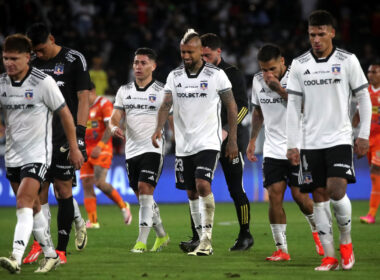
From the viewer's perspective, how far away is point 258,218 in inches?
578

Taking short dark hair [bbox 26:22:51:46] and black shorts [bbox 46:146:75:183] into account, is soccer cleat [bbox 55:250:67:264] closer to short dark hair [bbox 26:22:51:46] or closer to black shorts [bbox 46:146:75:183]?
black shorts [bbox 46:146:75:183]

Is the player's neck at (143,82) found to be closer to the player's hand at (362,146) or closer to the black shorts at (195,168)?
the black shorts at (195,168)

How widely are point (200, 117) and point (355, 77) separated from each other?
215 centimetres

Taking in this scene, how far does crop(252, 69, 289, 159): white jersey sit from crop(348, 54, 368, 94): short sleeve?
129 cm

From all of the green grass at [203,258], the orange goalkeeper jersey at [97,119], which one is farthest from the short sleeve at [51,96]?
the orange goalkeeper jersey at [97,119]

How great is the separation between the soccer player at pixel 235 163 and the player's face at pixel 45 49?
2264 mm

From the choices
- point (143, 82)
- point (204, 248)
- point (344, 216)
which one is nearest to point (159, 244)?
point (204, 248)

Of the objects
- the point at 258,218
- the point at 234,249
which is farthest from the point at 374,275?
the point at 258,218

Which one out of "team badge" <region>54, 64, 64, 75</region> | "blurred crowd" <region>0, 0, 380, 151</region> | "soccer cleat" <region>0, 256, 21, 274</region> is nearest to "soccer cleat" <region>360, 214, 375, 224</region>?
"team badge" <region>54, 64, 64, 75</region>

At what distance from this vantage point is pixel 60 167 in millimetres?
8617

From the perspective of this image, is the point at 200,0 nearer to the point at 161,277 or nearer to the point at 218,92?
the point at 218,92

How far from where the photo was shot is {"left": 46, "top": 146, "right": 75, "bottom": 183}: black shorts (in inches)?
339

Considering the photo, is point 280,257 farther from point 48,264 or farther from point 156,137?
point 48,264

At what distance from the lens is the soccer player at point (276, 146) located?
29.3ft
